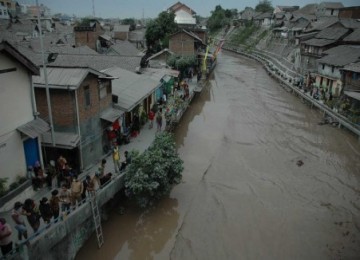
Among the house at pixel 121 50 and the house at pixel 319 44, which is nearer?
the house at pixel 121 50

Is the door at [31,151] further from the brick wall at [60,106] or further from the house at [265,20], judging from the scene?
the house at [265,20]

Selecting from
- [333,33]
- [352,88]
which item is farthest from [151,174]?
[333,33]

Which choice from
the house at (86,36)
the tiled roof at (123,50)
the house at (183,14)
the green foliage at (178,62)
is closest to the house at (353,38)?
the green foliage at (178,62)

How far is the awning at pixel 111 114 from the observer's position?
17.8 metres

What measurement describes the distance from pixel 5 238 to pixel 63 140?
591 cm

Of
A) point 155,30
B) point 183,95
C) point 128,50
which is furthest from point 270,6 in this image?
point 183,95

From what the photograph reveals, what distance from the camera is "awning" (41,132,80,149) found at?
14.9 m

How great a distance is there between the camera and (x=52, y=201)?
11750 millimetres

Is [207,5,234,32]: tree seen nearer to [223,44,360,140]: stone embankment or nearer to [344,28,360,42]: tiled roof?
[223,44,360,140]: stone embankment

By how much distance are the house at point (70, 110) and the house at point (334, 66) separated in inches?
1073

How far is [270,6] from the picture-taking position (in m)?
133

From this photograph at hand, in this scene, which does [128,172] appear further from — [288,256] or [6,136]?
[288,256]

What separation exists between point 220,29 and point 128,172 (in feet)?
385

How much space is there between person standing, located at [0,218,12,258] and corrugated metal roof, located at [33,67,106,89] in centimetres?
667
